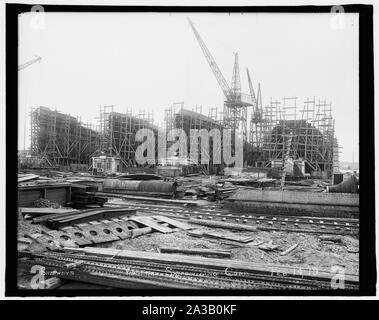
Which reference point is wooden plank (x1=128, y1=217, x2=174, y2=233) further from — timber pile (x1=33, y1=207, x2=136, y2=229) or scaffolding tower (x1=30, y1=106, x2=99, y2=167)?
scaffolding tower (x1=30, y1=106, x2=99, y2=167)

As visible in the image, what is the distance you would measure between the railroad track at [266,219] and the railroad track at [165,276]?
0.70 m

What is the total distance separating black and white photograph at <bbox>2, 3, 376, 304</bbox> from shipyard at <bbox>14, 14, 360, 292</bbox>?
2 cm

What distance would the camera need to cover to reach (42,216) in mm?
4719

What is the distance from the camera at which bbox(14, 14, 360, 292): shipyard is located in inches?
176

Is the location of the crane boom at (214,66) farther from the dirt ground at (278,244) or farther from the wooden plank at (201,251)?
the wooden plank at (201,251)

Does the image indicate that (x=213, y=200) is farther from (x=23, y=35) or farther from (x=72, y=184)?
(x=23, y=35)

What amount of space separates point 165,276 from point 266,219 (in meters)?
1.74

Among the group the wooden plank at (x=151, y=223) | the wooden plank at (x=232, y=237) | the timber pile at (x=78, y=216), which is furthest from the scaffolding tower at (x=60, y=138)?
the wooden plank at (x=232, y=237)

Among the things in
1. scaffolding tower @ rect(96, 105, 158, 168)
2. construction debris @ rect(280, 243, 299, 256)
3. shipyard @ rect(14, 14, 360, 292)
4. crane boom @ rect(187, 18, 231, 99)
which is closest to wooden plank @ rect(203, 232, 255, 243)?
shipyard @ rect(14, 14, 360, 292)

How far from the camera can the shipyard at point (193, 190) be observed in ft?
14.7

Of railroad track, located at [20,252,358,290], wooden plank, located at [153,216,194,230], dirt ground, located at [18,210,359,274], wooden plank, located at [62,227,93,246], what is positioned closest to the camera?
railroad track, located at [20,252,358,290]

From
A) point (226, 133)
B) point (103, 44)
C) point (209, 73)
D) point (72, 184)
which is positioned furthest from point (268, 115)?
point (72, 184)
